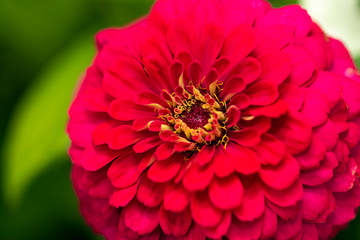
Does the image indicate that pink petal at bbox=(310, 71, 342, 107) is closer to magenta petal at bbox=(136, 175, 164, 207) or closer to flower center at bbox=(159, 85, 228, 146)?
flower center at bbox=(159, 85, 228, 146)

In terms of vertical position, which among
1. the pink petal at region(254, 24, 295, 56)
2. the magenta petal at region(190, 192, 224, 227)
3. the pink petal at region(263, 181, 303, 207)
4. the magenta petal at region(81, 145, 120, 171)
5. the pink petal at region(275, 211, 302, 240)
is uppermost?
the pink petal at region(254, 24, 295, 56)

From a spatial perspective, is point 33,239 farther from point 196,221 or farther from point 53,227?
point 196,221

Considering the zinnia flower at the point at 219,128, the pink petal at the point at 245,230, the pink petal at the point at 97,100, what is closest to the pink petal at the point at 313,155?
the zinnia flower at the point at 219,128

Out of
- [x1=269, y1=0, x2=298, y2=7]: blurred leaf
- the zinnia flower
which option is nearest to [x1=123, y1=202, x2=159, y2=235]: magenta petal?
the zinnia flower

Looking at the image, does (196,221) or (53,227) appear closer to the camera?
(196,221)

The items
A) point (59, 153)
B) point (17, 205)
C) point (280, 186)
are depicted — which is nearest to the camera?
point (280, 186)

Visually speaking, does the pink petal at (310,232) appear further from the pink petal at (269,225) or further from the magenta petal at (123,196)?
the magenta petal at (123,196)

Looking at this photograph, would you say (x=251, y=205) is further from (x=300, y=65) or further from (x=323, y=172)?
(x=300, y=65)

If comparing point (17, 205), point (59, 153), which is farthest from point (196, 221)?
point (17, 205)
